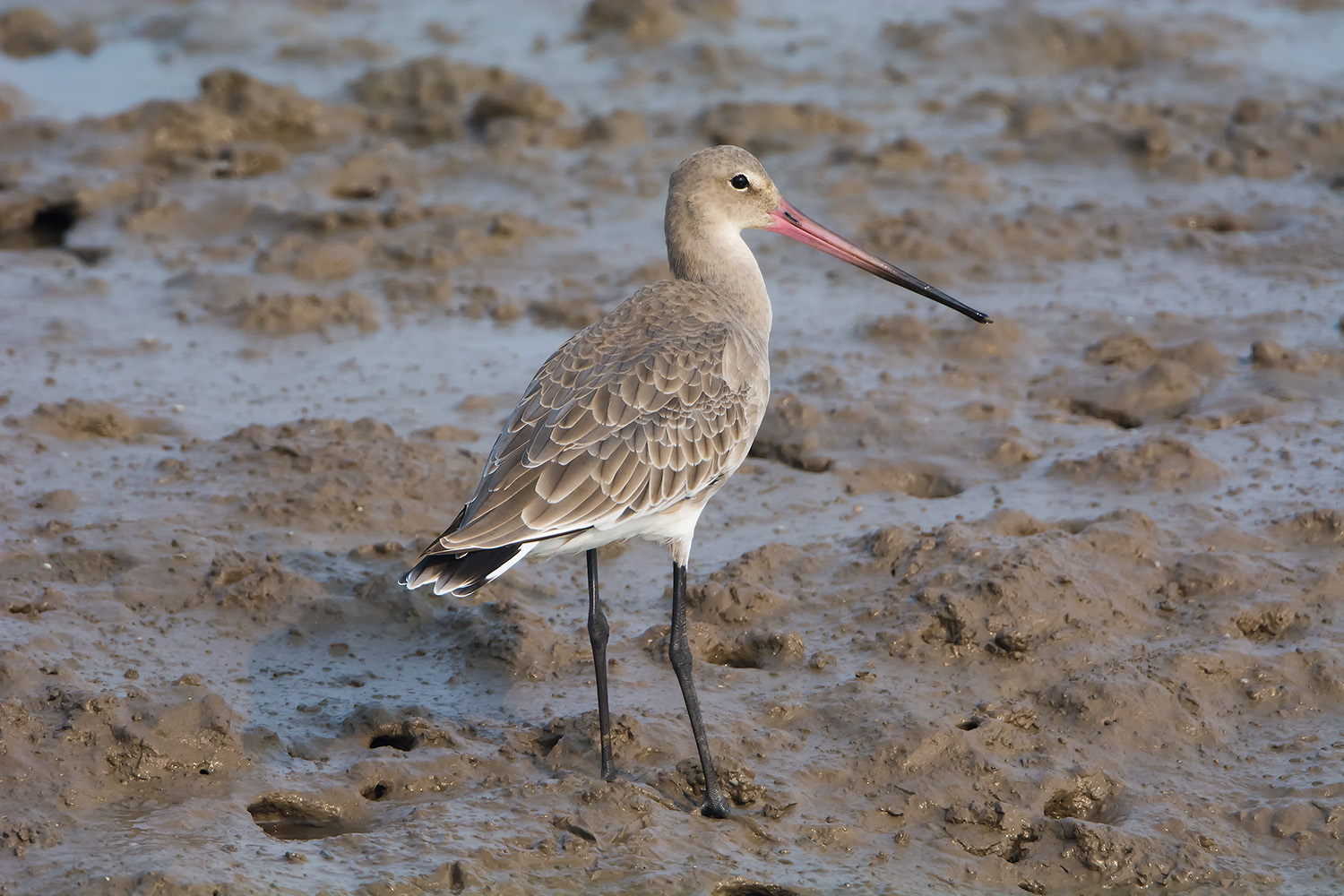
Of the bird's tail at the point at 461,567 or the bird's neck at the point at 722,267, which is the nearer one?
the bird's tail at the point at 461,567

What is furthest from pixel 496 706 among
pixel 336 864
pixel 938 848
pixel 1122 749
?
pixel 1122 749

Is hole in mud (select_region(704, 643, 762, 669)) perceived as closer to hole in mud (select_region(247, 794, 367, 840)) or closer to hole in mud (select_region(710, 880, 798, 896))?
hole in mud (select_region(710, 880, 798, 896))

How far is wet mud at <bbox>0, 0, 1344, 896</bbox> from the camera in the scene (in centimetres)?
510

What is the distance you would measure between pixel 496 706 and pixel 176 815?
4.13 ft

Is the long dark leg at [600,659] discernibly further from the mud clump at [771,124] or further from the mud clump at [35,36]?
the mud clump at [35,36]

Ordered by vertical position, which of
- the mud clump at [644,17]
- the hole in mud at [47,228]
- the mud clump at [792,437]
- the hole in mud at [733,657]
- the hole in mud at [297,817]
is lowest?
the hole in mud at [297,817]

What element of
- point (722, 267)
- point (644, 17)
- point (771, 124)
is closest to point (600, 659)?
point (722, 267)

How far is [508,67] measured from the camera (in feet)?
40.8

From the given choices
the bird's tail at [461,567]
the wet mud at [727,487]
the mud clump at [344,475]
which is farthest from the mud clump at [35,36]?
the bird's tail at [461,567]

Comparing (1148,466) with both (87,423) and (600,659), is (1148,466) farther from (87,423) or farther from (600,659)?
(87,423)

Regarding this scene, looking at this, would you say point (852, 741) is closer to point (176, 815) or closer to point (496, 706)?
point (496, 706)

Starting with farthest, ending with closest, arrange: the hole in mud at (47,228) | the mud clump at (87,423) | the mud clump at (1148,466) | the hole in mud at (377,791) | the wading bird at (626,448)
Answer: the hole in mud at (47,228)
the mud clump at (87,423)
the mud clump at (1148,466)
the hole in mud at (377,791)
the wading bird at (626,448)

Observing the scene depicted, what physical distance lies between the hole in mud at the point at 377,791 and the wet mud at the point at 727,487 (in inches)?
5.2

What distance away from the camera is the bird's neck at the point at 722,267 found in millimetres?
6164
